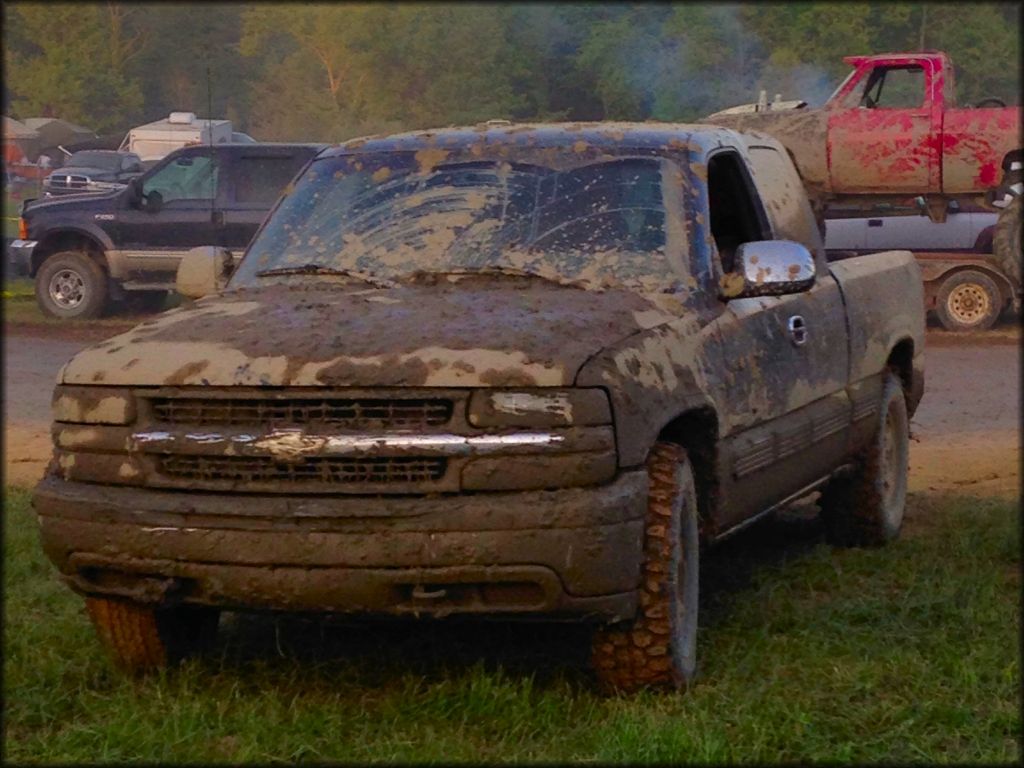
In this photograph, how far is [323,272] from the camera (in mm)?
5621

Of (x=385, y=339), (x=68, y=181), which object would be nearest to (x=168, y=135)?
(x=68, y=181)

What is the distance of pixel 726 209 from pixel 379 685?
96.1 inches

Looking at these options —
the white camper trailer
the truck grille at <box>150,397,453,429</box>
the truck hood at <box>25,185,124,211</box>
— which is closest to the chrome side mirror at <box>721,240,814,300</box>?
the truck grille at <box>150,397,453,429</box>

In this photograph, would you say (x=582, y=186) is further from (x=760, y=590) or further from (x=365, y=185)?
(x=760, y=590)

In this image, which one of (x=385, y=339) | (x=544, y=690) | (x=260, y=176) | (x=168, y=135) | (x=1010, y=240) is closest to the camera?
(x=385, y=339)

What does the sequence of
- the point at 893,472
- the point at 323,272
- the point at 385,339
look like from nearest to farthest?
the point at 385,339, the point at 323,272, the point at 893,472

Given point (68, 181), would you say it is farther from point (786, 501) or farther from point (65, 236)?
Answer: point (786, 501)

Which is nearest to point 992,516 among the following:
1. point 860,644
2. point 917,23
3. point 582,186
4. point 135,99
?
point 860,644

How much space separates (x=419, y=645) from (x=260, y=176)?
12.3m

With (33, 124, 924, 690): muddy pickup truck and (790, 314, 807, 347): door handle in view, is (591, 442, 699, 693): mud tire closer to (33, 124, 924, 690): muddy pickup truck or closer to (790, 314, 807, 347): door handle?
(33, 124, 924, 690): muddy pickup truck

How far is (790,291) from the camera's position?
5.49 meters

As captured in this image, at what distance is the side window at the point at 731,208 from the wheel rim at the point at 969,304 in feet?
34.1

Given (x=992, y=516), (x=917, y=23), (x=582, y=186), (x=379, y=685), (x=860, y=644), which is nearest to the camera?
(x=379, y=685)

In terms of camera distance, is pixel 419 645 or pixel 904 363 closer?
pixel 419 645
